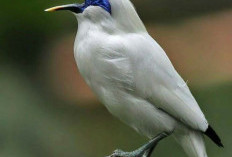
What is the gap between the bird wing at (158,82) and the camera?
2.18 meters

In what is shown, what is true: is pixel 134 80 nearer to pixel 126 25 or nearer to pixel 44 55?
pixel 126 25

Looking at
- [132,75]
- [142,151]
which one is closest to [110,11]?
[132,75]

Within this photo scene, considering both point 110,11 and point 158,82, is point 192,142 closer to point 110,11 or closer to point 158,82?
point 158,82

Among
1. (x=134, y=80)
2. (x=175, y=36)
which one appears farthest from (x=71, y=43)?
(x=134, y=80)

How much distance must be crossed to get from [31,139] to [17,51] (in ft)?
1.75

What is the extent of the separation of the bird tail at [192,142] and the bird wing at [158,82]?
0.04m

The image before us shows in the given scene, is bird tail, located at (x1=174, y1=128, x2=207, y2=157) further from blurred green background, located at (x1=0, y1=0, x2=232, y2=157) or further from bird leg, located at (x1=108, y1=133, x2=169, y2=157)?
blurred green background, located at (x1=0, y1=0, x2=232, y2=157)

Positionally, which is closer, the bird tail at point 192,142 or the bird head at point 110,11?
the bird head at point 110,11

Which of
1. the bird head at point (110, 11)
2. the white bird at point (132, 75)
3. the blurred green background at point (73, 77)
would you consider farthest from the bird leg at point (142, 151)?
the blurred green background at point (73, 77)

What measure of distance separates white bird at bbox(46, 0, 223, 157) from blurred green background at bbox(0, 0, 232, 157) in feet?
4.41

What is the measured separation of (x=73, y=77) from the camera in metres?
3.98

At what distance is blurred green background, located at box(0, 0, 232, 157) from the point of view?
3775mm

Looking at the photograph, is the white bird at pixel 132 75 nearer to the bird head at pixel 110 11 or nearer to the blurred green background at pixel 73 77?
the bird head at pixel 110 11

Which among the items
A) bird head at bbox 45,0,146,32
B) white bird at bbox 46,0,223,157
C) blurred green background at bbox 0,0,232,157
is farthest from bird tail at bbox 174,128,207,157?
blurred green background at bbox 0,0,232,157
